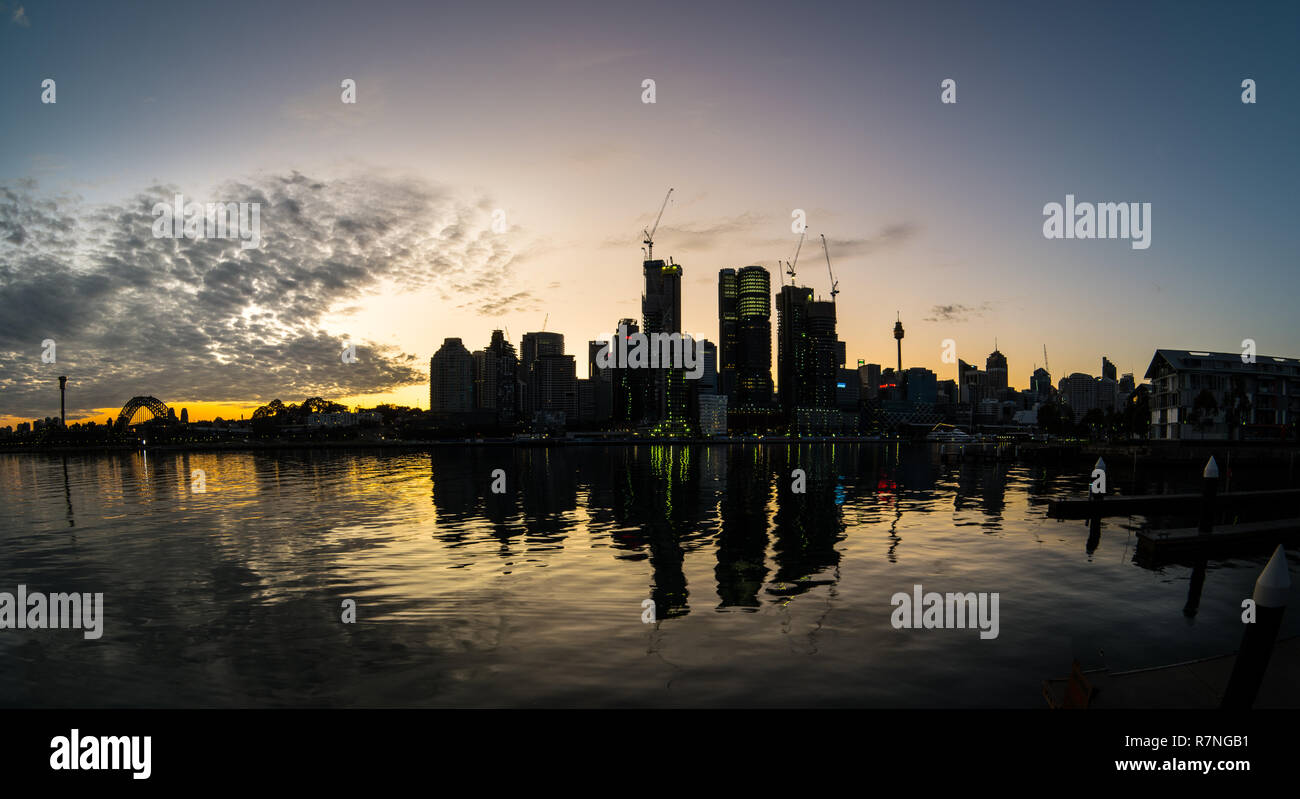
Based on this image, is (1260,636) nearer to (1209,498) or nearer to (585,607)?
(585,607)

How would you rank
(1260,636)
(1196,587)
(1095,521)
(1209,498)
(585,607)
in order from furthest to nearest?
(1095,521) < (1209,498) < (1196,587) < (585,607) < (1260,636)

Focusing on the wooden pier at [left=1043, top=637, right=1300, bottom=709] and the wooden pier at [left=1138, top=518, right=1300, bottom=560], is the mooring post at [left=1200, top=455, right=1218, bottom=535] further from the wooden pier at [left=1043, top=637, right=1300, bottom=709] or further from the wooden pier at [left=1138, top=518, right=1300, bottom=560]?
the wooden pier at [left=1043, top=637, right=1300, bottom=709]

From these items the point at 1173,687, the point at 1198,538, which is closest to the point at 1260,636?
the point at 1173,687

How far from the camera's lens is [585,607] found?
23.6 meters

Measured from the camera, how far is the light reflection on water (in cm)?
1650

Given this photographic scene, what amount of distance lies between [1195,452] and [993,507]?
7876 centimetres

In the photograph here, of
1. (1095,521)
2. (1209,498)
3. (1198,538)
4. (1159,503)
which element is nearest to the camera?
(1198,538)

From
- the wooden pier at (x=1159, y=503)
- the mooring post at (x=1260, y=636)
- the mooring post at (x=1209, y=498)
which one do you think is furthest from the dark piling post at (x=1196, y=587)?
the wooden pier at (x=1159, y=503)

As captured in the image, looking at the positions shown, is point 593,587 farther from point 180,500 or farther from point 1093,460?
point 1093,460

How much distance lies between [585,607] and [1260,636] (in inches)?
707

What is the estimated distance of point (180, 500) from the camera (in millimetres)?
67125
